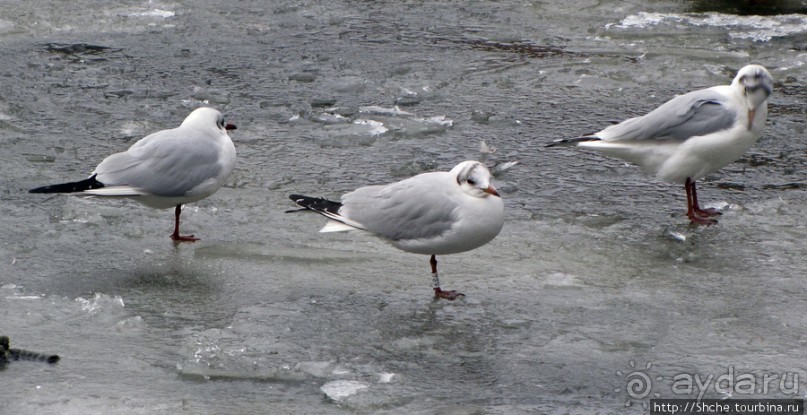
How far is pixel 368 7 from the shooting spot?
31.9 feet

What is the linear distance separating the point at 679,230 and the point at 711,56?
3.10 meters

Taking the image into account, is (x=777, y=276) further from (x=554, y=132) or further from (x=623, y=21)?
(x=623, y=21)

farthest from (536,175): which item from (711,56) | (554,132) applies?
(711,56)

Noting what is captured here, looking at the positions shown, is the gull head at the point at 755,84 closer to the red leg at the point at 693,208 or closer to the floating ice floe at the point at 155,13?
the red leg at the point at 693,208

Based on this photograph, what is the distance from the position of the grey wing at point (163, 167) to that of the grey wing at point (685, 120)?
7.41 feet

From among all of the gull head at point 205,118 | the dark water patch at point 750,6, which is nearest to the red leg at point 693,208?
the gull head at point 205,118

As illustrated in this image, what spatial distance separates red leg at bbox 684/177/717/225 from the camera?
585 centimetres

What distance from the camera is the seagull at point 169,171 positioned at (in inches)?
213

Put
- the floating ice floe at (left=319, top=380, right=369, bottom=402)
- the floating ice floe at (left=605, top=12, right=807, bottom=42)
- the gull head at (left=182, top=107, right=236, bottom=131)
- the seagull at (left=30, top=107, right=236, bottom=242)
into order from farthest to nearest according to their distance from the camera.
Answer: the floating ice floe at (left=605, top=12, right=807, bottom=42)
the gull head at (left=182, top=107, right=236, bottom=131)
the seagull at (left=30, top=107, right=236, bottom=242)
the floating ice floe at (left=319, top=380, right=369, bottom=402)

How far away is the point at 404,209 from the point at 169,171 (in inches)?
50.0

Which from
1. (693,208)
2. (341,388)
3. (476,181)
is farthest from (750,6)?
(341,388)

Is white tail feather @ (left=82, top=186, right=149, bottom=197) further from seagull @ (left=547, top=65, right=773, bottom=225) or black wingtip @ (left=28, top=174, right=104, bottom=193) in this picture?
seagull @ (left=547, top=65, right=773, bottom=225)

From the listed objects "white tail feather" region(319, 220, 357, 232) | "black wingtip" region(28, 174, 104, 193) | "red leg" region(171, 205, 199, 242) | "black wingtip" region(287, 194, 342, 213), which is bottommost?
"red leg" region(171, 205, 199, 242)

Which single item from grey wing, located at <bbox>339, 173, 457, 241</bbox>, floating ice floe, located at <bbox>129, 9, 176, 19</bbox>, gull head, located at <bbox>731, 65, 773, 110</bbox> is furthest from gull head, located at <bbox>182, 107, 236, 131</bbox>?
floating ice floe, located at <bbox>129, 9, 176, 19</bbox>
